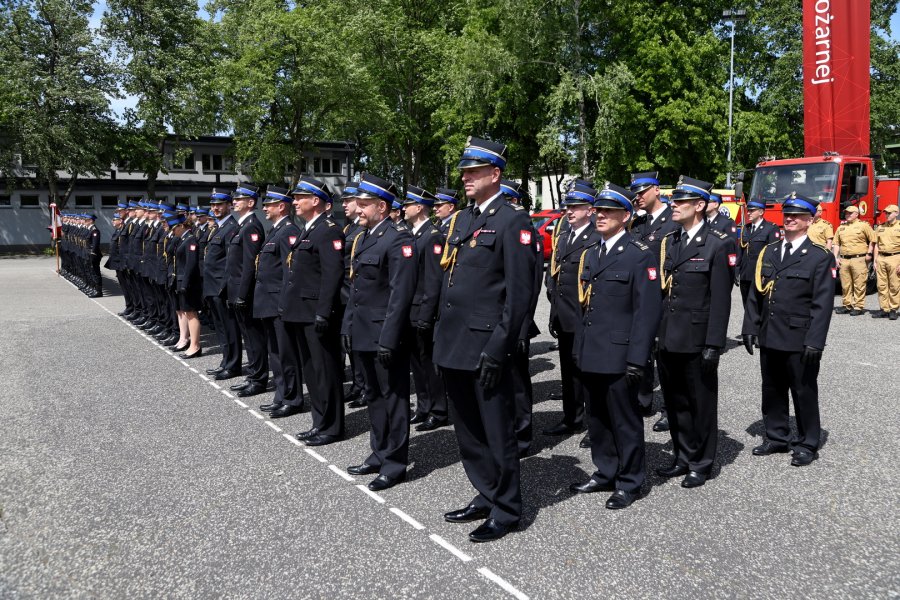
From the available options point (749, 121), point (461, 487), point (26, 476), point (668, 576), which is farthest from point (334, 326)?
point (749, 121)

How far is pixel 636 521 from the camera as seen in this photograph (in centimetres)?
443

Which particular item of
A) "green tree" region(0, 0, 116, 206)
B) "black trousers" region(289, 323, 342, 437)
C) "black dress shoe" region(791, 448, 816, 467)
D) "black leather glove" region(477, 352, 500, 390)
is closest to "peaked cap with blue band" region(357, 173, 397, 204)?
"black trousers" region(289, 323, 342, 437)

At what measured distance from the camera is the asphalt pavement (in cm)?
372

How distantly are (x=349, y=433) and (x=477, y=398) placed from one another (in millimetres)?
2426

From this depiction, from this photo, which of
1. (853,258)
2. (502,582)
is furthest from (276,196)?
(853,258)

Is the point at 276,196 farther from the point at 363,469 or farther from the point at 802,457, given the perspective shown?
the point at 802,457

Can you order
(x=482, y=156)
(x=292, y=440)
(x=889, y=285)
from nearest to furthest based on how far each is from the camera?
1. (x=482, y=156)
2. (x=292, y=440)
3. (x=889, y=285)

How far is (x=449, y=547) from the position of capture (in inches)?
A: 161

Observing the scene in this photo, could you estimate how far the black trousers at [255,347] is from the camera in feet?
26.1

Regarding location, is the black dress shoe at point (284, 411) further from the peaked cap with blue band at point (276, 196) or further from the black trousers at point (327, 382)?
the peaked cap with blue band at point (276, 196)

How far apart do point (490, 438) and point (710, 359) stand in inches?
69.1

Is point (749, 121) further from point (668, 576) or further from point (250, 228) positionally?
point (668, 576)

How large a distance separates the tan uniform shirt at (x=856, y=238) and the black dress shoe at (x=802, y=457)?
9802mm

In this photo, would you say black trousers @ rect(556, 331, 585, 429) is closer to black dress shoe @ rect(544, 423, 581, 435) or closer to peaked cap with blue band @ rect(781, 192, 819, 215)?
black dress shoe @ rect(544, 423, 581, 435)
